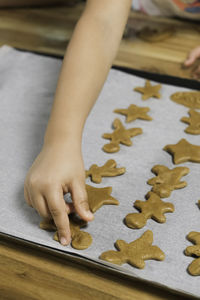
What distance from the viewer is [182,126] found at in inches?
35.3

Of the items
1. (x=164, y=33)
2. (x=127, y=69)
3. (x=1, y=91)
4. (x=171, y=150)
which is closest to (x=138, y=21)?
(x=164, y=33)

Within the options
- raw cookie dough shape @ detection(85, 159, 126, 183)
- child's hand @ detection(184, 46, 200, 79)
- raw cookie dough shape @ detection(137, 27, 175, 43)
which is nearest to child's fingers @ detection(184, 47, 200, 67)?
child's hand @ detection(184, 46, 200, 79)

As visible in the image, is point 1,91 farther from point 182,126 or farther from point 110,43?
point 182,126

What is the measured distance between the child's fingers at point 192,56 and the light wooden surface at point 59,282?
67 centimetres

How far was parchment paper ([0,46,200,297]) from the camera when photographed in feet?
2.10

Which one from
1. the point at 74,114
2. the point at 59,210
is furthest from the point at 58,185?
the point at 74,114

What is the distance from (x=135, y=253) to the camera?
0.62m

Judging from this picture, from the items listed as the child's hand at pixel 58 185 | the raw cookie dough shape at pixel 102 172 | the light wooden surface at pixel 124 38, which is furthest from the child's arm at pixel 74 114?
the light wooden surface at pixel 124 38

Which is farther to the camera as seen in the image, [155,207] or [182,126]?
[182,126]

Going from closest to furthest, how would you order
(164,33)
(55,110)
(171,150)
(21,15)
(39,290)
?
(39,290) < (55,110) < (171,150) < (164,33) < (21,15)

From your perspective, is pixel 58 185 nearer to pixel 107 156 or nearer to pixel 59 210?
pixel 59 210

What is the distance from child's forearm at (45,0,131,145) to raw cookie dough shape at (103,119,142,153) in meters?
0.12

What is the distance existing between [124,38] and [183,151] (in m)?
0.55

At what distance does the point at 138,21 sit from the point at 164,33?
0.12 meters
